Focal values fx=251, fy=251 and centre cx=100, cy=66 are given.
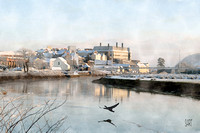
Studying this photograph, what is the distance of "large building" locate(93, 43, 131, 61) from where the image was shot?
165 m

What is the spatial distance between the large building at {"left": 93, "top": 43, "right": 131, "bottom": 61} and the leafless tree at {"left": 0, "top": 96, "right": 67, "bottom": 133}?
14550 cm

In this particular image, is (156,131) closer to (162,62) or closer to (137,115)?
(137,115)

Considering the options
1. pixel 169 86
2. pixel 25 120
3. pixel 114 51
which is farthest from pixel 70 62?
pixel 25 120

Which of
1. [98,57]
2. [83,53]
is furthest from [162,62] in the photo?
[83,53]

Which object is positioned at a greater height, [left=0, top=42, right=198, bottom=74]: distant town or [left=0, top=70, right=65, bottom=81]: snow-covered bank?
[left=0, top=42, right=198, bottom=74]: distant town

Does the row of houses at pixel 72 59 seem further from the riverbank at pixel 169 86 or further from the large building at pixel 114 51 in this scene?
the riverbank at pixel 169 86

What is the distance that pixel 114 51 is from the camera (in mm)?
168500

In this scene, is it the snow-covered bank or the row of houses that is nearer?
the snow-covered bank

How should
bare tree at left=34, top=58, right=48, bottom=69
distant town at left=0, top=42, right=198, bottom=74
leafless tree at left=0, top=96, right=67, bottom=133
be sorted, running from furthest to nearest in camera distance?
bare tree at left=34, top=58, right=48, bottom=69, distant town at left=0, top=42, right=198, bottom=74, leafless tree at left=0, top=96, right=67, bottom=133

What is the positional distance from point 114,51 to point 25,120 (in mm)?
157674

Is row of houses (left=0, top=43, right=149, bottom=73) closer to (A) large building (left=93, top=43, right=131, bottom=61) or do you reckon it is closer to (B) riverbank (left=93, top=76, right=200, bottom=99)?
(A) large building (left=93, top=43, right=131, bottom=61)

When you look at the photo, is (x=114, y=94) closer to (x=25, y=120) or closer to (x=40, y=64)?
(x=25, y=120)
